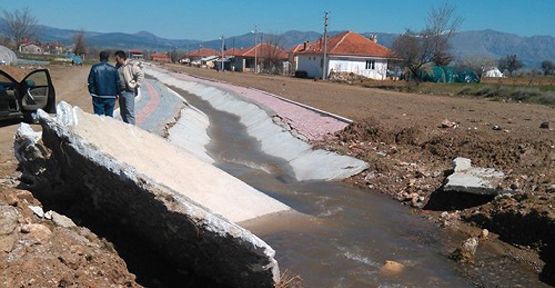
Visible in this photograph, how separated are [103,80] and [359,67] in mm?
53788

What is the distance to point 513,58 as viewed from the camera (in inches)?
3179

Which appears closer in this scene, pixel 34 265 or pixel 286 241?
pixel 34 265

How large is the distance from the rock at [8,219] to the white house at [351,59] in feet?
181

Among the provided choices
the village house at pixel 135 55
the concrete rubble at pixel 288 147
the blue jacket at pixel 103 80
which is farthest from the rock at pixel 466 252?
the village house at pixel 135 55

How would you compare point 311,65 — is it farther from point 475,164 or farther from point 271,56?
point 475,164

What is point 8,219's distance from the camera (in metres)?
4.62

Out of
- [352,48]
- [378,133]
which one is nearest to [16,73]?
[378,133]

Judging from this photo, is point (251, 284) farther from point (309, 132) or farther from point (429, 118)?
point (429, 118)

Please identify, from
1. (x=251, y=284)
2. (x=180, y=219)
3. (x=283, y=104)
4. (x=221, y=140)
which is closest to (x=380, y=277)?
(x=251, y=284)

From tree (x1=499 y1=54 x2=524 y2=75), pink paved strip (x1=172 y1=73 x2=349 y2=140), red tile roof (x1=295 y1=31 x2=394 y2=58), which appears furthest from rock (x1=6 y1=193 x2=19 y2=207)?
tree (x1=499 y1=54 x2=524 y2=75)

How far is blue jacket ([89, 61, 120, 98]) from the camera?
9.41m

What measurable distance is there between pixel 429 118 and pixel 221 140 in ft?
25.1

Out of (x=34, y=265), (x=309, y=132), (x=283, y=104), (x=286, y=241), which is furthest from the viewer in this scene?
(x=283, y=104)

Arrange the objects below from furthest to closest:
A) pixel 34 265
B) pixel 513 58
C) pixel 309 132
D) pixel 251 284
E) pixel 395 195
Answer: pixel 513 58
pixel 309 132
pixel 395 195
pixel 251 284
pixel 34 265
